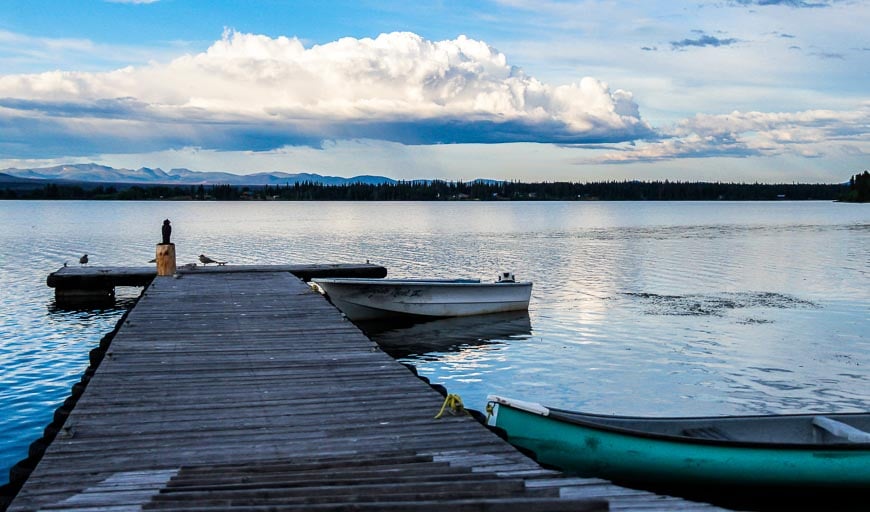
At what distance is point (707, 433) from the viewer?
10484mm

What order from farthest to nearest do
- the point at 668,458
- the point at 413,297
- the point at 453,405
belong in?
the point at 413,297, the point at 668,458, the point at 453,405

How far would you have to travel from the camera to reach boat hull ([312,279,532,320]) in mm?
23359

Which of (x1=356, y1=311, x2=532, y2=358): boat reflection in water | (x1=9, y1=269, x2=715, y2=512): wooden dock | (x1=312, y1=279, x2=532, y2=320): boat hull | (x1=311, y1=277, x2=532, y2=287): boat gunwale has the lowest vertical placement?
(x1=356, y1=311, x2=532, y2=358): boat reflection in water

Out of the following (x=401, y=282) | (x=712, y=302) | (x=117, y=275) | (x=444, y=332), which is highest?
(x=401, y=282)

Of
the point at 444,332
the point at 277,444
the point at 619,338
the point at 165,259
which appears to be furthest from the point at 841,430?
the point at 165,259

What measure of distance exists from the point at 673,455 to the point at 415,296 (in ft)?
49.4

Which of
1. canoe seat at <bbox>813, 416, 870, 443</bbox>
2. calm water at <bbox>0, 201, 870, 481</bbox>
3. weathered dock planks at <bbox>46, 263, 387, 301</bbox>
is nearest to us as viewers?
canoe seat at <bbox>813, 416, 870, 443</bbox>

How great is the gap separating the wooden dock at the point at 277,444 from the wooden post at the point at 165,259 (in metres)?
13.1

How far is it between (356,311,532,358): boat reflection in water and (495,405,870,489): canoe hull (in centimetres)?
1094

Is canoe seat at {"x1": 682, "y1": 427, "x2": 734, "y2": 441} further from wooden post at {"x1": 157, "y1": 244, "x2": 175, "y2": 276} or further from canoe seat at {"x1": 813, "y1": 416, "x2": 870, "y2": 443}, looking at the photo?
wooden post at {"x1": 157, "y1": 244, "x2": 175, "y2": 276}

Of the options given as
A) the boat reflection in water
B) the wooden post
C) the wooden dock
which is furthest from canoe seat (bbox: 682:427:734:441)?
the wooden post

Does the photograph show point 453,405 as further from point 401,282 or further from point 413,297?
point 413,297

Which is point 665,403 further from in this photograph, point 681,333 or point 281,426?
point 281,426

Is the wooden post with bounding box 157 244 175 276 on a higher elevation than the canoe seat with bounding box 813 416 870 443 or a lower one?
higher
